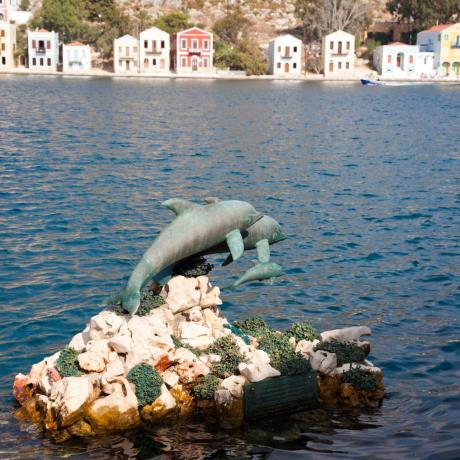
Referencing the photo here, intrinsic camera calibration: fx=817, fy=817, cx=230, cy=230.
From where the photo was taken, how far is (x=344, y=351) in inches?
661

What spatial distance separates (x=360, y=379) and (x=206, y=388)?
10.2ft

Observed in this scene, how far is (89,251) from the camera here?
27781 millimetres

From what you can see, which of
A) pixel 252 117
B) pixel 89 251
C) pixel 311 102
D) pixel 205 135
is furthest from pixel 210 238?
pixel 311 102

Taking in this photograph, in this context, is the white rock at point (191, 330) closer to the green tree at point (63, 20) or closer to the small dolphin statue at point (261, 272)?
the small dolphin statue at point (261, 272)

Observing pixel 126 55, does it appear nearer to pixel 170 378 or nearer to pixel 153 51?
pixel 153 51

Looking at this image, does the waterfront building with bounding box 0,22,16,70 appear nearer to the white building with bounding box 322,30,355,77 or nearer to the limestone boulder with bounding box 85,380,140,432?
the white building with bounding box 322,30,355,77

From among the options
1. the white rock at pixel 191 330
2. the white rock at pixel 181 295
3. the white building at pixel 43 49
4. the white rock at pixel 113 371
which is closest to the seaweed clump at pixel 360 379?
the white rock at pixel 191 330

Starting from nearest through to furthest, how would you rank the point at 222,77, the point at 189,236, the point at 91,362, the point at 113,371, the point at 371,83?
the point at 113,371 < the point at 91,362 < the point at 189,236 < the point at 371,83 < the point at 222,77

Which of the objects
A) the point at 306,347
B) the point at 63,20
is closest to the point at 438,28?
the point at 63,20

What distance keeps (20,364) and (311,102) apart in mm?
93967

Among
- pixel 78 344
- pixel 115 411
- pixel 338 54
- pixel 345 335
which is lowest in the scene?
pixel 115 411

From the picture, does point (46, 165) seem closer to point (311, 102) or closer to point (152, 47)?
point (311, 102)

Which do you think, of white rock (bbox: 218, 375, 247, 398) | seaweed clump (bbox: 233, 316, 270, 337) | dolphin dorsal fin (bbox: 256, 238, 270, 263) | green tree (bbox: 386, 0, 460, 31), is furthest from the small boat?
white rock (bbox: 218, 375, 247, 398)

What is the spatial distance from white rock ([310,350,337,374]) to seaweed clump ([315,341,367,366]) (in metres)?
0.15
